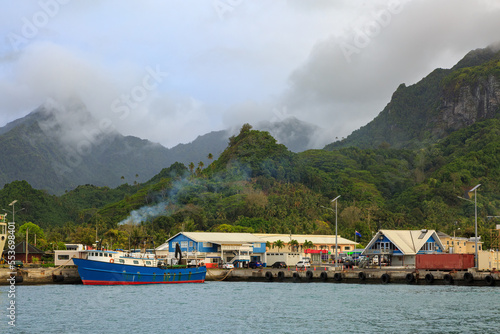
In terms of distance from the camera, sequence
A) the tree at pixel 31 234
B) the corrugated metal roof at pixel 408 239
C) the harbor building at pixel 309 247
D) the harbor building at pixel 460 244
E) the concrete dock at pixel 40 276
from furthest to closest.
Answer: the tree at pixel 31 234 < the harbor building at pixel 309 247 < the harbor building at pixel 460 244 < the corrugated metal roof at pixel 408 239 < the concrete dock at pixel 40 276

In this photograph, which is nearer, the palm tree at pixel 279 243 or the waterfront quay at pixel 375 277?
the waterfront quay at pixel 375 277

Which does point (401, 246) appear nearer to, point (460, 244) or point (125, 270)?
point (460, 244)

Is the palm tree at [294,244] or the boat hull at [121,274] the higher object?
the palm tree at [294,244]

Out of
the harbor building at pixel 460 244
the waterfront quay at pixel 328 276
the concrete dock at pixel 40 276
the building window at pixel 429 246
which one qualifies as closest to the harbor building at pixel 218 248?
the waterfront quay at pixel 328 276

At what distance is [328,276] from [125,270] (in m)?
28.0

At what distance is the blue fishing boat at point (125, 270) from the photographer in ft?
267

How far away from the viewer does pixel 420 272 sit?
76.9m

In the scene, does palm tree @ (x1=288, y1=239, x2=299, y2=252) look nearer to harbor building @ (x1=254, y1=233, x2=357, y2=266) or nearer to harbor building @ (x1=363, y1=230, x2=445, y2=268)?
harbor building @ (x1=254, y1=233, x2=357, y2=266)

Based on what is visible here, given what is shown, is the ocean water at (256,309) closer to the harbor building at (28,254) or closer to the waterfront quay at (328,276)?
the waterfront quay at (328,276)

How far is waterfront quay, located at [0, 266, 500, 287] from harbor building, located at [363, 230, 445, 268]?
1796cm

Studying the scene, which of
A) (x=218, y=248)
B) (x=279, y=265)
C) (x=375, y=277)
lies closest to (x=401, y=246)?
(x=279, y=265)

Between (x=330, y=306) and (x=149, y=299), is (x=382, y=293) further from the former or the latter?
(x=149, y=299)

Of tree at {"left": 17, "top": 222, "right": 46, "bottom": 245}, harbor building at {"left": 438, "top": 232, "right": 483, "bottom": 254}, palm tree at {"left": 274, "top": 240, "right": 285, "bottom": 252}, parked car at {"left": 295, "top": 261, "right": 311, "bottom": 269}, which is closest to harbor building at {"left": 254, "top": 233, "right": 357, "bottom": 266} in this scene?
palm tree at {"left": 274, "top": 240, "right": 285, "bottom": 252}

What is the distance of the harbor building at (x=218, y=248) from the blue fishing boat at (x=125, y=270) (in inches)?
836
